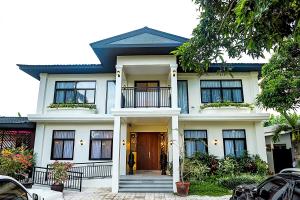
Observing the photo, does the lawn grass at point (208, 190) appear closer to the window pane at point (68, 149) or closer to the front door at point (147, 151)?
the front door at point (147, 151)

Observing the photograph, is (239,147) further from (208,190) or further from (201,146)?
(208,190)

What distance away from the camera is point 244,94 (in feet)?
46.9

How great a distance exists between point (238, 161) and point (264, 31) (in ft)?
33.2

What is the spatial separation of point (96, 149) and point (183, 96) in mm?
5935

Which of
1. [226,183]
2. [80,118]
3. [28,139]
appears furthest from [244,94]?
[28,139]

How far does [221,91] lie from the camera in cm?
1436

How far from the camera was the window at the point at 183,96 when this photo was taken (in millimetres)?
14117

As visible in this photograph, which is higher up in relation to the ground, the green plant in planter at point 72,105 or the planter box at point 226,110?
the green plant in planter at point 72,105

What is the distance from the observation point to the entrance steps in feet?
35.4

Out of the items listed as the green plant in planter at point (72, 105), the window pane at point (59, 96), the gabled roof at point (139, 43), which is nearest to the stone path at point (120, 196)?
the green plant in planter at point (72, 105)

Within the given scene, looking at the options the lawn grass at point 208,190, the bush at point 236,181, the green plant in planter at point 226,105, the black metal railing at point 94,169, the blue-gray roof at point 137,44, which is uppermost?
the blue-gray roof at point 137,44

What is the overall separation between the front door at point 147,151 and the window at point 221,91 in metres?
3.99

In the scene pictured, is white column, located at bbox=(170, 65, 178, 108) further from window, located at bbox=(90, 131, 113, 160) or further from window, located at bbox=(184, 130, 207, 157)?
window, located at bbox=(90, 131, 113, 160)

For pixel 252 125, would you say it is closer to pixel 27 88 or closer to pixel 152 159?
pixel 152 159
